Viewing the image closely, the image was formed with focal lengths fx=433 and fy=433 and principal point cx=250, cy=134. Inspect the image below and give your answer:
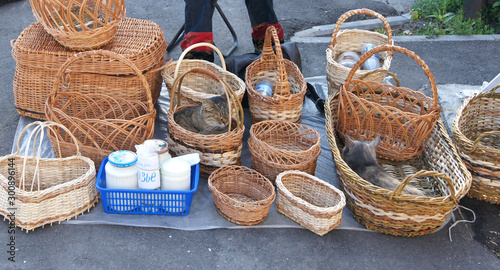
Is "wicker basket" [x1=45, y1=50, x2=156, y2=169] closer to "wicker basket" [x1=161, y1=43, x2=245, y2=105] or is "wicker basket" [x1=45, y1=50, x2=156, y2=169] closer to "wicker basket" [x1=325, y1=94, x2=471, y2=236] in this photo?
"wicker basket" [x1=161, y1=43, x2=245, y2=105]

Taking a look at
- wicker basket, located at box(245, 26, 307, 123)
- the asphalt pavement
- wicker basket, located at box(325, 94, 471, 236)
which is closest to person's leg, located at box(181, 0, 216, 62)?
wicker basket, located at box(245, 26, 307, 123)

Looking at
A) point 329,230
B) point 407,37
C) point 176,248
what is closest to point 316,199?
point 329,230

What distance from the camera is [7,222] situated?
239 centimetres

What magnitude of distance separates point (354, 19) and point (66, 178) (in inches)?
167

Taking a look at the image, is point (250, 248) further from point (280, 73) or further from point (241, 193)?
point (280, 73)

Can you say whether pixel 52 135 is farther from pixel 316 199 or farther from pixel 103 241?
pixel 316 199

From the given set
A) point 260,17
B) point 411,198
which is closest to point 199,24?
point 260,17

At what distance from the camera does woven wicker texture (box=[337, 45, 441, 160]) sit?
2836 millimetres

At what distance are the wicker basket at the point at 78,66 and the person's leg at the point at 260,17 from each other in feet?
3.47

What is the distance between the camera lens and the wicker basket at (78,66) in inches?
117

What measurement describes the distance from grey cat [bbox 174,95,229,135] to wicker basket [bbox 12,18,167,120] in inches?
20.7

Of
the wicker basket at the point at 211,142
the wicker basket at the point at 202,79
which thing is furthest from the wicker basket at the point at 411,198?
the wicker basket at the point at 202,79

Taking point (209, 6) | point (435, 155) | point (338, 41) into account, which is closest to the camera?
point (435, 155)

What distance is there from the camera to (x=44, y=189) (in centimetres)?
244
